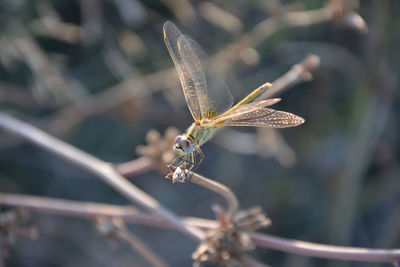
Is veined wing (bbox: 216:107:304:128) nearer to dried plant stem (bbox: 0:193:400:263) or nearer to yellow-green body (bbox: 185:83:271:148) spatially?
yellow-green body (bbox: 185:83:271:148)

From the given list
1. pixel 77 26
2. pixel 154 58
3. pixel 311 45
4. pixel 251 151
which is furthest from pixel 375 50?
pixel 77 26

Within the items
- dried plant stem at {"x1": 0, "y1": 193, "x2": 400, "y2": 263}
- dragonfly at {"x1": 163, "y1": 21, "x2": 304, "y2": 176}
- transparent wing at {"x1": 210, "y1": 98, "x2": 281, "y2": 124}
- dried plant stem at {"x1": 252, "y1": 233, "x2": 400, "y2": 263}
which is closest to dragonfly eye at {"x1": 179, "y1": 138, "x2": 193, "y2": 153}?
dragonfly at {"x1": 163, "y1": 21, "x2": 304, "y2": 176}

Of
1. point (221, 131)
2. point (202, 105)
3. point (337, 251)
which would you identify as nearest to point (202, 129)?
point (202, 105)

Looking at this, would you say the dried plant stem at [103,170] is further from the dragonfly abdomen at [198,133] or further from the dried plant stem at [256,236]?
the dragonfly abdomen at [198,133]

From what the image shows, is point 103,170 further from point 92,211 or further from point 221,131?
point 221,131

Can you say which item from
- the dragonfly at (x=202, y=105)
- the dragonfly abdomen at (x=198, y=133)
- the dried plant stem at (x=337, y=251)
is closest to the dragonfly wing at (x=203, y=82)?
the dragonfly at (x=202, y=105)
